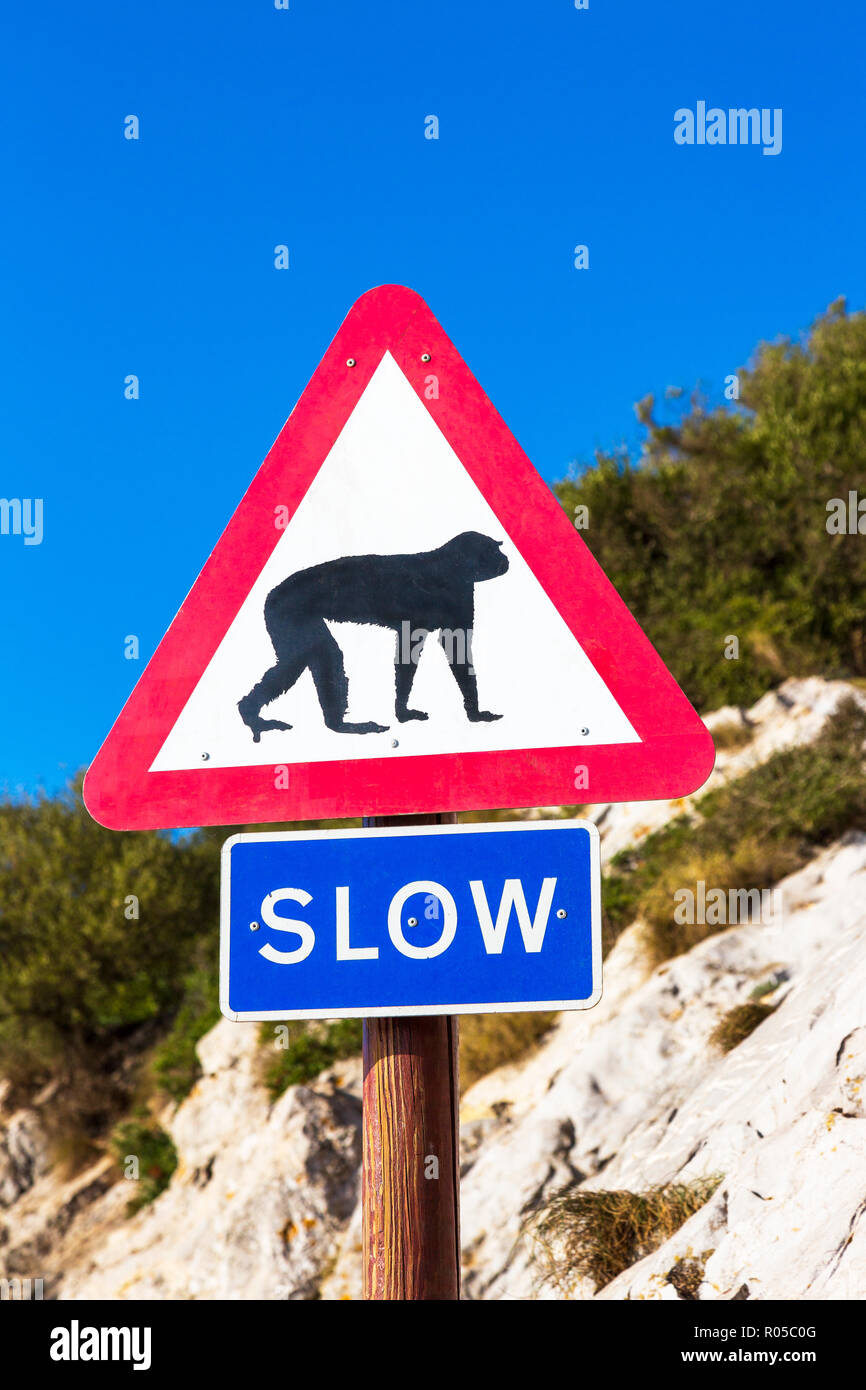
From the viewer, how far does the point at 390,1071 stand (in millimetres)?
1694

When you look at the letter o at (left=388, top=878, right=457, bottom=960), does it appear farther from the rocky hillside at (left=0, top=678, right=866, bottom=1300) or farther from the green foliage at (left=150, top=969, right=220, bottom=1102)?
the green foliage at (left=150, top=969, right=220, bottom=1102)

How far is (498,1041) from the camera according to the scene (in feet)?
29.2

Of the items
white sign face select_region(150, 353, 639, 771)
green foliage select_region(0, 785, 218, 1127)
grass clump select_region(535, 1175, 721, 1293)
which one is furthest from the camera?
green foliage select_region(0, 785, 218, 1127)

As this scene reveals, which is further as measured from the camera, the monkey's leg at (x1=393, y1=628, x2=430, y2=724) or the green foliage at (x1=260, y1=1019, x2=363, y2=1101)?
the green foliage at (x1=260, y1=1019, x2=363, y2=1101)

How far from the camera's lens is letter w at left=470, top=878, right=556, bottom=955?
1662mm

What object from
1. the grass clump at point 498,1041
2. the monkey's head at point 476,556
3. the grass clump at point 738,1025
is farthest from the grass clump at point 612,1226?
the grass clump at point 498,1041

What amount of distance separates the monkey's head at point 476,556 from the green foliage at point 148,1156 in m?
11.5

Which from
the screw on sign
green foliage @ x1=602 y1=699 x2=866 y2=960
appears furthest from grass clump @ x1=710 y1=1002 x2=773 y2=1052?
the screw on sign

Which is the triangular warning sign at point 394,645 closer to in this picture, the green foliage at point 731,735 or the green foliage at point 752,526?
the green foliage at point 731,735

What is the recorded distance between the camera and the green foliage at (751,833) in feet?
27.3

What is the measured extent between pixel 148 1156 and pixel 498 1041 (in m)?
5.53

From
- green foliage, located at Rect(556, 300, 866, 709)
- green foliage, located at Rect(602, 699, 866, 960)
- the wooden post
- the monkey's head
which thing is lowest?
the wooden post

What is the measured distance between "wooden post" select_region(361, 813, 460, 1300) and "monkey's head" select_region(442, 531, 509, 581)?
71cm
